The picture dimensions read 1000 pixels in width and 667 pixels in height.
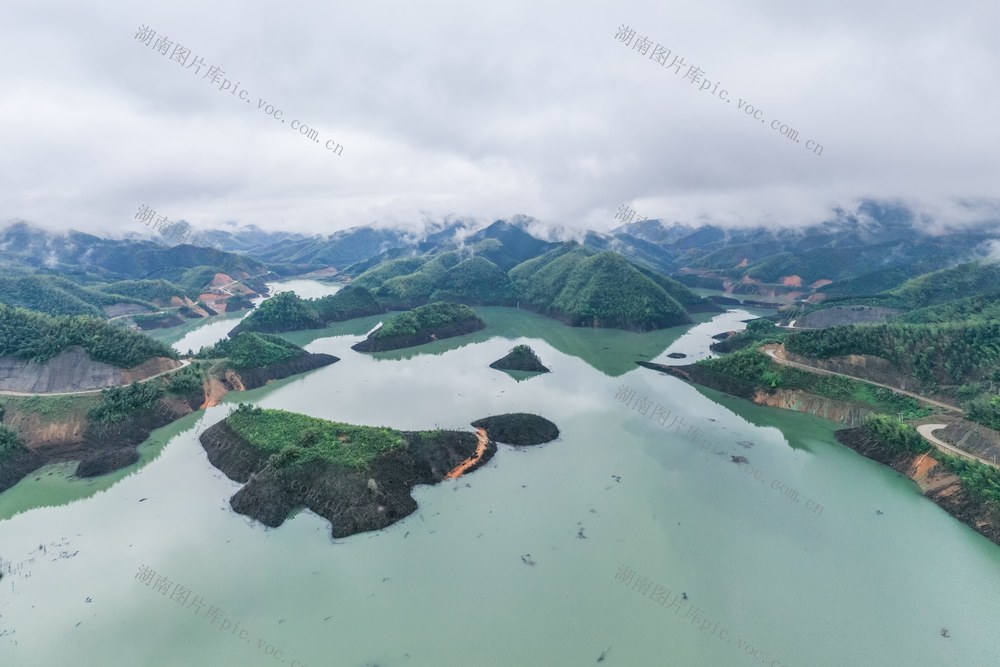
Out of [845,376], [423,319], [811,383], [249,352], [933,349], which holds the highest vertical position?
[933,349]

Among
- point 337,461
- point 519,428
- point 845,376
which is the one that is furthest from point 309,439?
point 845,376

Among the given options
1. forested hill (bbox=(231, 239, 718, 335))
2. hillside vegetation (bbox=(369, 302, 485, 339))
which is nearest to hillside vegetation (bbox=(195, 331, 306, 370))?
hillside vegetation (bbox=(369, 302, 485, 339))

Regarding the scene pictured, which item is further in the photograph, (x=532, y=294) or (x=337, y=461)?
(x=532, y=294)

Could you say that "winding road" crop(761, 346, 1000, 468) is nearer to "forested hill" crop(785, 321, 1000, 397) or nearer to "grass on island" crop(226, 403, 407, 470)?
"forested hill" crop(785, 321, 1000, 397)

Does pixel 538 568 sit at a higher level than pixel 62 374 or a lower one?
higher

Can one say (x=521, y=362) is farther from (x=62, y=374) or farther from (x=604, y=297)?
(x=62, y=374)

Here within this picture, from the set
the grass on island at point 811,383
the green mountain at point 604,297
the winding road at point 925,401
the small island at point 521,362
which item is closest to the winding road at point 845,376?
the winding road at point 925,401

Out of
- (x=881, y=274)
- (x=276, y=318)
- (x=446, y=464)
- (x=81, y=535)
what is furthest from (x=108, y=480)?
(x=881, y=274)
